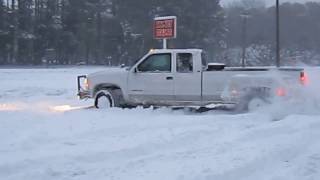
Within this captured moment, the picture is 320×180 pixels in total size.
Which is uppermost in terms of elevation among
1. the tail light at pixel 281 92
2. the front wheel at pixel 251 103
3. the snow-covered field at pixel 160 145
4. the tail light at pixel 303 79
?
the tail light at pixel 303 79

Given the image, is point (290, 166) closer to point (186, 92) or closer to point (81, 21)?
point (186, 92)

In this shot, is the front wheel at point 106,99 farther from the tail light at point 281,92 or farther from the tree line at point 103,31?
the tree line at point 103,31

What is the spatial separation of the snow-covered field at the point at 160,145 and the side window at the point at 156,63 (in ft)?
6.06

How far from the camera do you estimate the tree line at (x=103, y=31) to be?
69.5 meters

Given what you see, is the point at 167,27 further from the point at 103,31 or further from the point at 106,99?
the point at 103,31

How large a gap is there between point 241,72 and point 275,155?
231 inches

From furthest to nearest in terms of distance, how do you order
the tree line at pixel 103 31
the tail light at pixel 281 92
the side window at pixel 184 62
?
the tree line at pixel 103 31 < the side window at pixel 184 62 < the tail light at pixel 281 92

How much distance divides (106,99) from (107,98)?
45 mm

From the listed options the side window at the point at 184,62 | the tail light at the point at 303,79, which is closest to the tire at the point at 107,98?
the side window at the point at 184,62

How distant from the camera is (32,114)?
46.1 ft

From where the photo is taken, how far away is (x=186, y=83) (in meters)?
15.3

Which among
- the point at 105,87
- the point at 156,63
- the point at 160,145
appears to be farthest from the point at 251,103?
the point at 160,145

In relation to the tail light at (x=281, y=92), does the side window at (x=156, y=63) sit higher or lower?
higher

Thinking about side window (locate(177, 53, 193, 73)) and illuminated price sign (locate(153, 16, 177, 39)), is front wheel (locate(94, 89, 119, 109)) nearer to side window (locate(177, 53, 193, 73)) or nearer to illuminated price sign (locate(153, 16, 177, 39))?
side window (locate(177, 53, 193, 73))
